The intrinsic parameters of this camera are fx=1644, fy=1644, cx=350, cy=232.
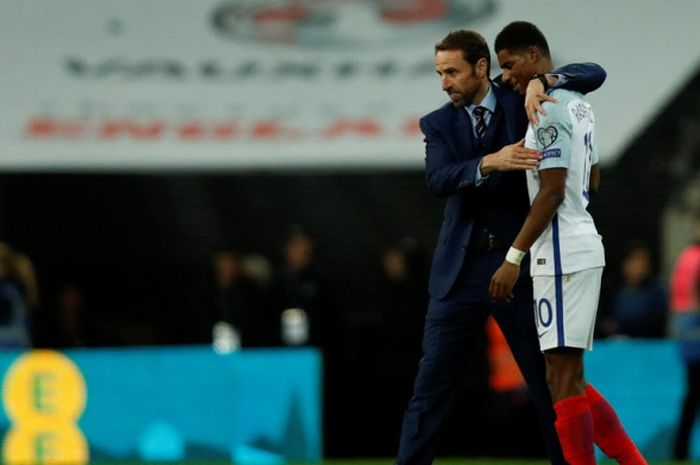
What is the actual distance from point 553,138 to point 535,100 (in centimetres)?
16

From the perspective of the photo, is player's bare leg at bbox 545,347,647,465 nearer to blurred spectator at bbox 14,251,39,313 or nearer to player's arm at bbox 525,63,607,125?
player's arm at bbox 525,63,607,125

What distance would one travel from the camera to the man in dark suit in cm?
603

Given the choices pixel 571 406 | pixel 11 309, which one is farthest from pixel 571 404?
pixel 11 309

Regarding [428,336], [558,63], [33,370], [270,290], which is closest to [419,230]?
[270,290]

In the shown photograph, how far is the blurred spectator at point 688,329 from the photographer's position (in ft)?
33.7

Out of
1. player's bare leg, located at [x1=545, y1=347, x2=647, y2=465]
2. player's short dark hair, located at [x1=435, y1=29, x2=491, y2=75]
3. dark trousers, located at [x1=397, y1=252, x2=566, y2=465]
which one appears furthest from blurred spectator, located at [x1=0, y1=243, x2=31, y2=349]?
player's bare leg, located at [x1=545, y1=347, x2=647, y2=465]

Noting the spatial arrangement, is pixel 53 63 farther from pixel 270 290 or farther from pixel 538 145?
pixel 538 145

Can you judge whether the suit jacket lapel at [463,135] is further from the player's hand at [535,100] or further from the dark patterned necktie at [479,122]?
the player's hand at [535,100]

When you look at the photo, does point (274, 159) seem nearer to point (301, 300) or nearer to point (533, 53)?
point (301, 300)

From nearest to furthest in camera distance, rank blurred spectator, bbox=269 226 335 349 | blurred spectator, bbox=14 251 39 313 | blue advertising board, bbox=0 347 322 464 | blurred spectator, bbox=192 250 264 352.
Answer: blue advertising board, bbox=0 347 322 464 < blurred spectator, bbox=14 251 39 313 < blurred spectator, bbox=269 226 335 349 < blurred spectator, bbox=192 250 264 352

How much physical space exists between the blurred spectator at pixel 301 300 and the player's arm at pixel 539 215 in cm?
576

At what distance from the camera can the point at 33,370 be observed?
34.4 feet

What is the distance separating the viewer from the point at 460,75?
19.8ft

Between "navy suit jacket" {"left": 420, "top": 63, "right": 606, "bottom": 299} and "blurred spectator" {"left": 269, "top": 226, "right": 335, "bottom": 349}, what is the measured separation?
5.37 m
